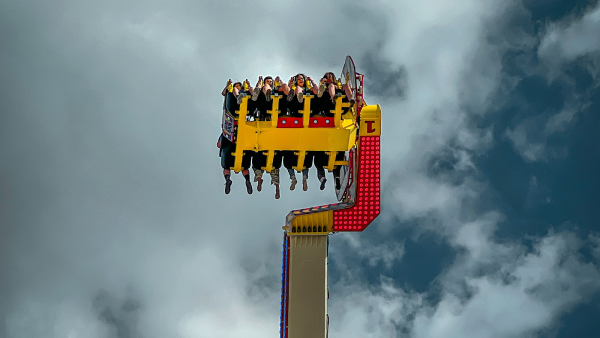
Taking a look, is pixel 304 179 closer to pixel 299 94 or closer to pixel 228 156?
pixel 228 156

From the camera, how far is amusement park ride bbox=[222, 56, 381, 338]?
33688mm

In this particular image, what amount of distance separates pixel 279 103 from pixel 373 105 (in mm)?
5920

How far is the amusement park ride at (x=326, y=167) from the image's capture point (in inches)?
1326

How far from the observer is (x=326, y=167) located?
35469mm

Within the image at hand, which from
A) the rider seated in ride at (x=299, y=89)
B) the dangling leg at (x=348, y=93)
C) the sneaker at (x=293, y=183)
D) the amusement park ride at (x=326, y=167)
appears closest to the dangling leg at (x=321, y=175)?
the amusement park ride at (x=326, y=167)

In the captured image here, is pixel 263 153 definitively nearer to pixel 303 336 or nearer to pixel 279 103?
pixel 279 103

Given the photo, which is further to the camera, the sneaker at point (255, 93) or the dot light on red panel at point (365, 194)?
the dot light on red panel at point (365, 194)

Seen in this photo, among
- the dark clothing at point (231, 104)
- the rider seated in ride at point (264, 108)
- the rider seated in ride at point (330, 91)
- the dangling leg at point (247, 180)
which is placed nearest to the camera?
the rider seated in ride at point (264, 108)

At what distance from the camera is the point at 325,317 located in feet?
117

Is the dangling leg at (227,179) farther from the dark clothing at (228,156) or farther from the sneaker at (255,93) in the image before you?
the sneaker at (255,93)

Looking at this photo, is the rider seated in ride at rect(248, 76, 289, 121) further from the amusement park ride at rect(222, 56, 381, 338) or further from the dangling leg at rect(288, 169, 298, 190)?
the dangling leg at rect(288, 169, 298, 190)

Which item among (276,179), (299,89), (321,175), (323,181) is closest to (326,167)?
(321,175)

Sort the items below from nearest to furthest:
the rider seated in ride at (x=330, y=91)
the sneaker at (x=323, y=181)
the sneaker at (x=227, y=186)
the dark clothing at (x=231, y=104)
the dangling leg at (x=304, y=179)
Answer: the rider seated in ride at (x=330, y=91)
the dark clothing at (x=231, y=104)
the sneaker at (x=227, y=186)
the dangling leg at (x=304, y=179)
the sneaker at (x=323, y=181)

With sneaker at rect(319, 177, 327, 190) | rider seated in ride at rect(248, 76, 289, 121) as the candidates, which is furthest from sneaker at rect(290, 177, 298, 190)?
rider seated in ride at rect(248, 76, 289, 121)
